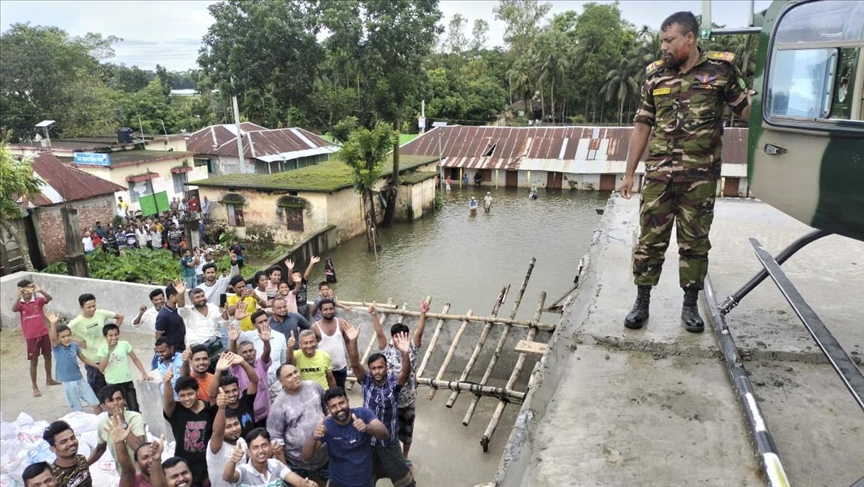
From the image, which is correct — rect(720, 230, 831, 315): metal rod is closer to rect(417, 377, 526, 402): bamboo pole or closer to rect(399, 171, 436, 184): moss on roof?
rect(417, 377, 526, 402): bamboo pole

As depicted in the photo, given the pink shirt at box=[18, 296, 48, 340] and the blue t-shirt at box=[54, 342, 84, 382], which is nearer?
the blue t-shirt at box=[54, 342, 84, 382]

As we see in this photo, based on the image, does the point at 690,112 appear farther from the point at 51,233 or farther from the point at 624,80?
the point at 624,80

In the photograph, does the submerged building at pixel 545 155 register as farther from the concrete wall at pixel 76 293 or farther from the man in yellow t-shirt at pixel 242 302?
the man in yellow t-shirt at pixel 242 302

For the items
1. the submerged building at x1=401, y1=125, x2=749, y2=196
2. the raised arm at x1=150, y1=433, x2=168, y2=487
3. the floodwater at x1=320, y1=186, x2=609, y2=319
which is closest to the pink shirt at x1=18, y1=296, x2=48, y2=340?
the raised arm at x1=150, y1=433, x2=168, y2=487

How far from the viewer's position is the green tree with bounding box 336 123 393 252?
20.9 m

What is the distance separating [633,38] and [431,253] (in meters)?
40.5

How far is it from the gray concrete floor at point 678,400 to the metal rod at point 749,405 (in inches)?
3.7

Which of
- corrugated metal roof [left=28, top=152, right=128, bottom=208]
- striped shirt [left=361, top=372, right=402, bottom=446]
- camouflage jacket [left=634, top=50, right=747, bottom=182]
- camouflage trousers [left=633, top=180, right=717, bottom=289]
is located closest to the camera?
camouflage jacket [left=634, top=50, right=747, bottom=182]

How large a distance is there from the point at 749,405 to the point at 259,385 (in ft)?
13.4

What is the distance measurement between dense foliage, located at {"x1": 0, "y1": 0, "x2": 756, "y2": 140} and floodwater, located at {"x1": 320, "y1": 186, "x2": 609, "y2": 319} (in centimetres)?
674

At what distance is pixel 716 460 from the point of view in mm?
3059

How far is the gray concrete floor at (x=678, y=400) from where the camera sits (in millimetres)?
3033

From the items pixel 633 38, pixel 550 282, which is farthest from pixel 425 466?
pixel 633 38

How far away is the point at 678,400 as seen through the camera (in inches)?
144
